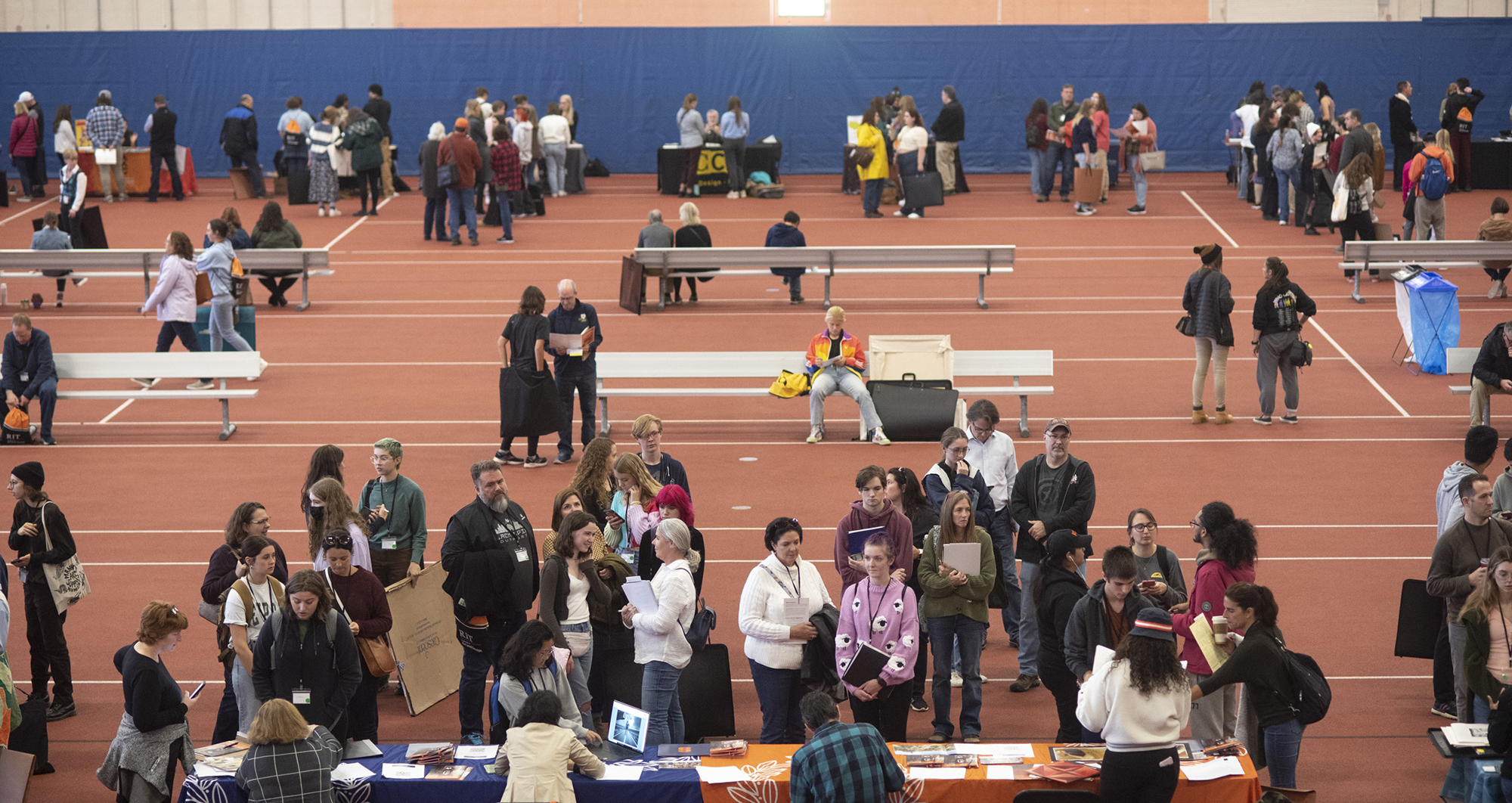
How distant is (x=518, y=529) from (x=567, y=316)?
580 centimetres

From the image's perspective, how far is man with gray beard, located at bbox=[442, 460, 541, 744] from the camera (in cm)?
879

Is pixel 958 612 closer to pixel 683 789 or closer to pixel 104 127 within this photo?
pixel 683 789

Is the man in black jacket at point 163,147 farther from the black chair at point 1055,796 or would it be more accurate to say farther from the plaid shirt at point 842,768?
the black chair at point 1055,796

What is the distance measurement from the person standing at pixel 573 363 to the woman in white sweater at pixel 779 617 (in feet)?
21.7

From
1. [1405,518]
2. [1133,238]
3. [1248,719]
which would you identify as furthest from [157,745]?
[1133,238]

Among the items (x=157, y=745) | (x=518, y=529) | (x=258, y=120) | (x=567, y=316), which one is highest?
(x=258, y=120)

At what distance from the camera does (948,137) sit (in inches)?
1257

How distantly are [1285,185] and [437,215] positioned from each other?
50.6 ft

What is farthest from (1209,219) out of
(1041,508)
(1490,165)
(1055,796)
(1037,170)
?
(1055,796)

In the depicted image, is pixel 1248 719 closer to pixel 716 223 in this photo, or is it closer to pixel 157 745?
pixel 157 745

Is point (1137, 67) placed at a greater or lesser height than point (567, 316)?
greater

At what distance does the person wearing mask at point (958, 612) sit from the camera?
866 cm

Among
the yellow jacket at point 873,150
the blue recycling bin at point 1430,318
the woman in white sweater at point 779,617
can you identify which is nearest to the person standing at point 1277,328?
the blue recycling bin at point 1430,318

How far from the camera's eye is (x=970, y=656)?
867 centimetres
